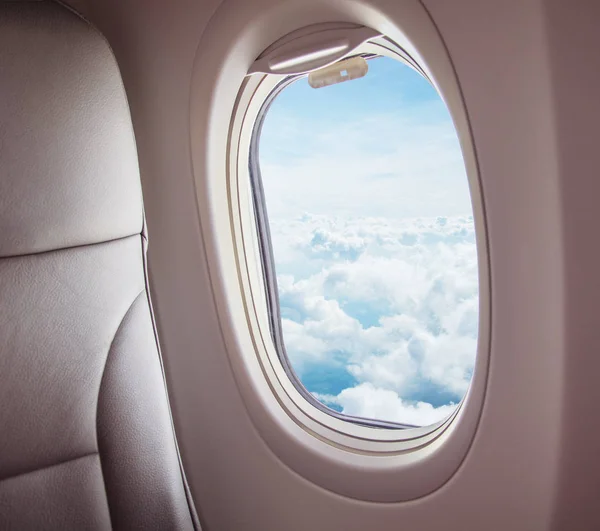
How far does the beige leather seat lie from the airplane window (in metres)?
0.58

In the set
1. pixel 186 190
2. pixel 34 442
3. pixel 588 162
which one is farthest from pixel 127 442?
pixel 588 162

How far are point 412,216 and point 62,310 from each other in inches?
36.3

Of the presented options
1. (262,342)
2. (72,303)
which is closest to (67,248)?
(72,303)

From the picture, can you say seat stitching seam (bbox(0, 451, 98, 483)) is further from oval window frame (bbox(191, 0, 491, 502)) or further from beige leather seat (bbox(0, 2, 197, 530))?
oval window frame (bbox(191, 0, 491, 502))

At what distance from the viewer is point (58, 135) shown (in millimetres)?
1001

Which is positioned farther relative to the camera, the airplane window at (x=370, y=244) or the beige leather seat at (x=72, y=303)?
the airplane window at (x=370, y=244)

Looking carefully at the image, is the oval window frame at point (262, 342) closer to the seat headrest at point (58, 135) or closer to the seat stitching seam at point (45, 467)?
the seat headrest at point (58, 135)

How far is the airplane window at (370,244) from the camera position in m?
1.37

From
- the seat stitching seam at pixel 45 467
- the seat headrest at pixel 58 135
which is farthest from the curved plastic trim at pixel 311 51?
the seat stitching seam at pixel 45 467

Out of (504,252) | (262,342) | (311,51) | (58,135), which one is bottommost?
(262,342)

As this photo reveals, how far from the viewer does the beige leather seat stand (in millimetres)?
957

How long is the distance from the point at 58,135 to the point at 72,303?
0.33 metres

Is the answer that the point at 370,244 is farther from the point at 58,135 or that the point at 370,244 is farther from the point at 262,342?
the point at 58,135

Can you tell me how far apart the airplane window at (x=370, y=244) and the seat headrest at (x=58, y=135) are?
1.87 feet
